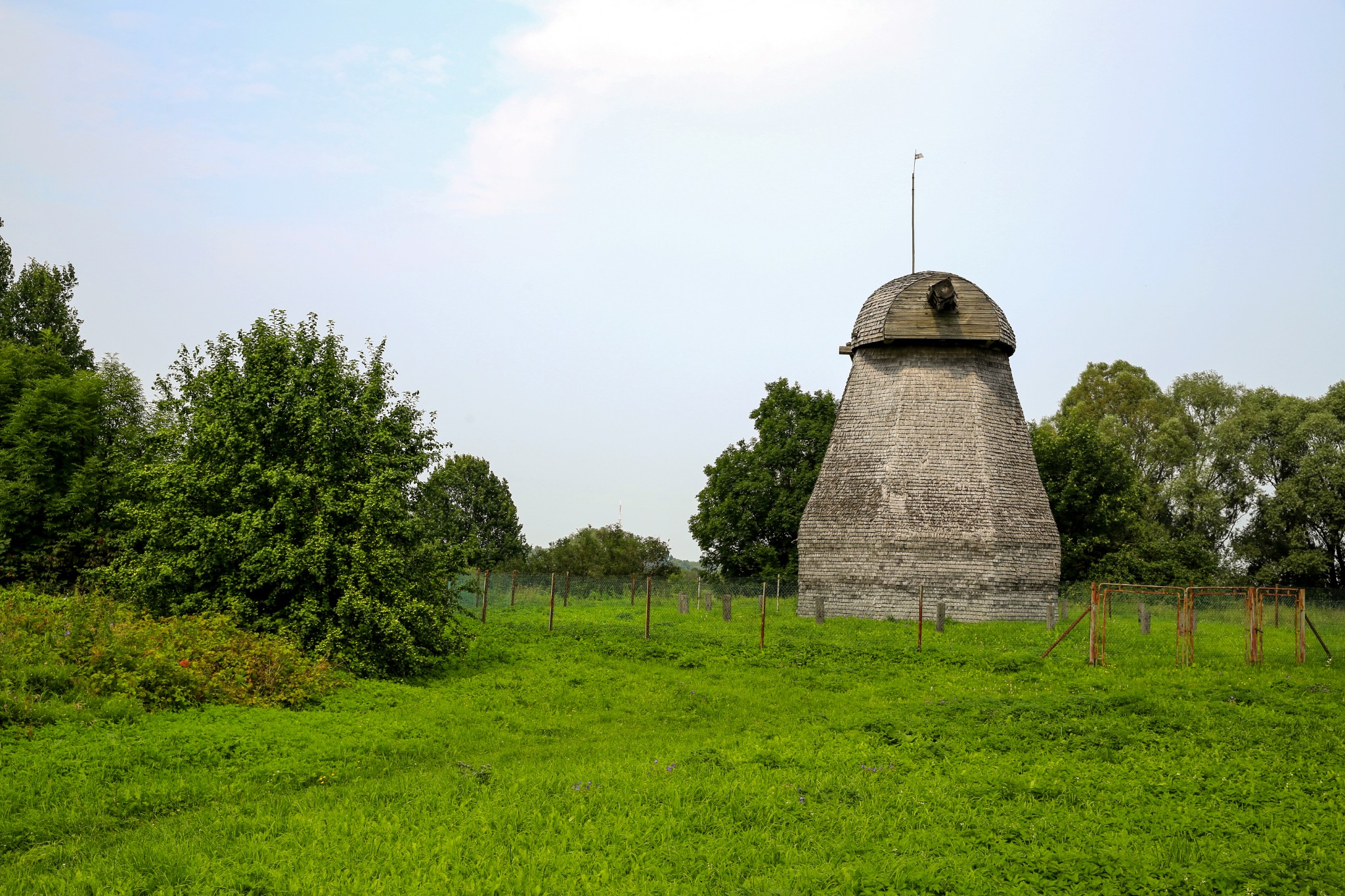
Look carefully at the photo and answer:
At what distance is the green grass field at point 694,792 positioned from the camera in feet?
24.3

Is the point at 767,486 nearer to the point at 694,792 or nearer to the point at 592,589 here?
the point at 592,589

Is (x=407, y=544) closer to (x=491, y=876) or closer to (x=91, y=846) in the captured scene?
(x=91, y=846)

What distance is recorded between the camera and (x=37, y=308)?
132 feet

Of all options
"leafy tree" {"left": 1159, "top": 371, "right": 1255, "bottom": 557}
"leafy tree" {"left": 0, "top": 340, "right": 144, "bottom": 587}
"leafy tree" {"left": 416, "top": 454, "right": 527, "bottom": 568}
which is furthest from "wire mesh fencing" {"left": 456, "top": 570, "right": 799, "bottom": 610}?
"leafy tree" {"left": 1159, "top": 371, "right": 1255, "bottom": 557}

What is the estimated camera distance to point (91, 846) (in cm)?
790

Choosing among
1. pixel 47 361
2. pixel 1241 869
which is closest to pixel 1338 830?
pixel 1241 869

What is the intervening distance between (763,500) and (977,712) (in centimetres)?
3223

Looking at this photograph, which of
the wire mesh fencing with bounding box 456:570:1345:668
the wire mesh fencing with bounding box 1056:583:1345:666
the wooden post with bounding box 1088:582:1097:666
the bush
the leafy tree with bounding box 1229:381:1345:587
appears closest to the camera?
the bush

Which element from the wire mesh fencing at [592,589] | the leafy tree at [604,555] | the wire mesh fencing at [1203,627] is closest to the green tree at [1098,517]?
the wire mesh fencing at [1203,627]

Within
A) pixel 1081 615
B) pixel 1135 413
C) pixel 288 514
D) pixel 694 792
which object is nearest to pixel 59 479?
pixel 288 514

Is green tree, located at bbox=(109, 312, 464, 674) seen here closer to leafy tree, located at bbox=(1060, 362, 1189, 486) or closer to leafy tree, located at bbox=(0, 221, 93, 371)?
leafy tree, located at bbox=(0, 221, 93, 371)

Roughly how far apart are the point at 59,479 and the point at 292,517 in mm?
9913

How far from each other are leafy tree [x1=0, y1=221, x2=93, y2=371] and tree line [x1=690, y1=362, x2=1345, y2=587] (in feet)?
94.0

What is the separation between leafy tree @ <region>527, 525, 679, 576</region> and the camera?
6562 centimetres
